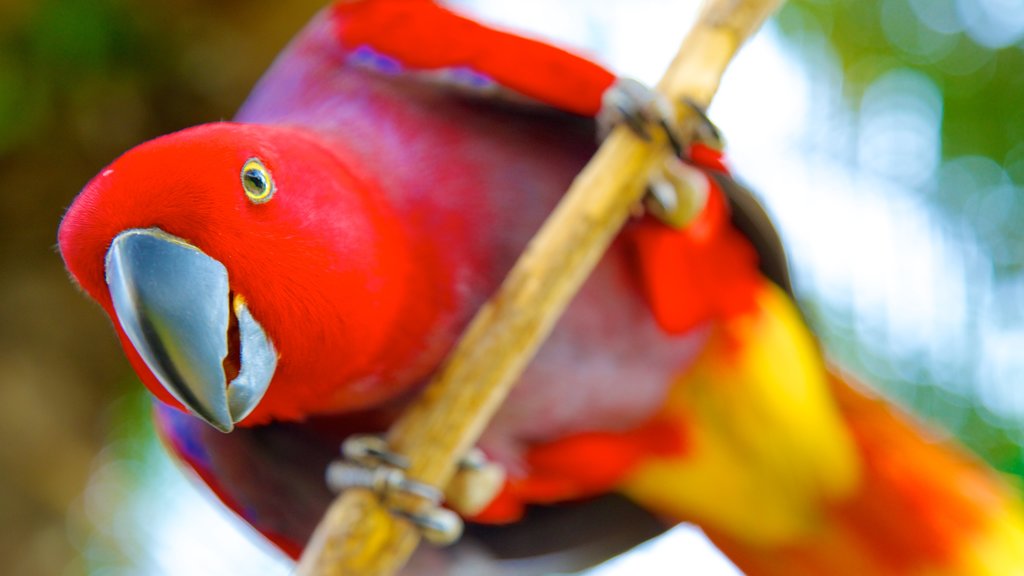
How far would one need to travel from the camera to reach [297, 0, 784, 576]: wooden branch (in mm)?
686

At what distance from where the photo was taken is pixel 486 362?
71 cm

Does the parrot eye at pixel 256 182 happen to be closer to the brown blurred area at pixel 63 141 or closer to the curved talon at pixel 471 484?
the curved talon at pixel 471 484

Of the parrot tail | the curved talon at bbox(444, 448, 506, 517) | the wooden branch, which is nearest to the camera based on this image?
the wooden branch

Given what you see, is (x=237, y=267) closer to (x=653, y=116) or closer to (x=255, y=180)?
(x=255, y=180)

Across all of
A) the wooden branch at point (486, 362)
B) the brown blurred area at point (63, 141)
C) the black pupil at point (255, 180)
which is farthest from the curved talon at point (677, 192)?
the brown blurred area at point (63, 141)

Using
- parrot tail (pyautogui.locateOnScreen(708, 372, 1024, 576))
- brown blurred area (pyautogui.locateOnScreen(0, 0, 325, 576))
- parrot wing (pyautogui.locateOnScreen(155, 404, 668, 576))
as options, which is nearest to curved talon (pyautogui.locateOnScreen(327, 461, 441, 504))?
parrot wing (pyautogui.locateOnScreen(155, 404, 668, 576))

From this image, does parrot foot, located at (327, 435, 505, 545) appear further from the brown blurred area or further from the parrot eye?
the brown blurred area

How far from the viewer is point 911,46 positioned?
1.43 m

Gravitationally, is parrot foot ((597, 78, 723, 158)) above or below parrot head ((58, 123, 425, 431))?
above

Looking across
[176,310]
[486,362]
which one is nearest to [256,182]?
[176,310]

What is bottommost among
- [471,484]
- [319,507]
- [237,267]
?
[319,507]

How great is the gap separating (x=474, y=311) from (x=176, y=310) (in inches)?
12.2

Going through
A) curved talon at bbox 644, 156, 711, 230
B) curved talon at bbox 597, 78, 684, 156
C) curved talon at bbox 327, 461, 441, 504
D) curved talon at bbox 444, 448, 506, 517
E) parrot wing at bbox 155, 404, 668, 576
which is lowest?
parrot wing at bbox 155, 404, 668, 576

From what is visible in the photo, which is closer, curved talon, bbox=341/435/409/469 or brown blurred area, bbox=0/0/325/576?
curved talon, bbox=341/435/409/469
